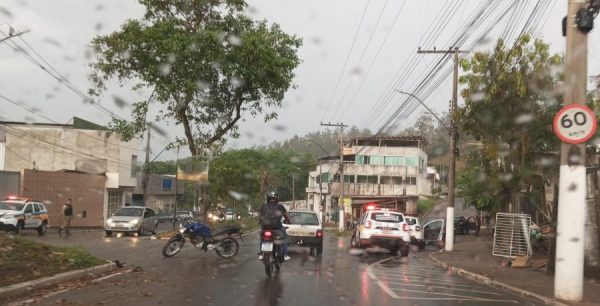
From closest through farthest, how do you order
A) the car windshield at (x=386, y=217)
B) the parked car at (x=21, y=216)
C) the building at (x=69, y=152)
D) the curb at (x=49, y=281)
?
the curb at (x=49, y=281), the car windshield at (x=386, y=217), the parked car at (x=21, y=216), the building at (x=69, y=152)

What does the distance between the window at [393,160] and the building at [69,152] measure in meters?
35.0

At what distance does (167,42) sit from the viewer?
21719 millimetres

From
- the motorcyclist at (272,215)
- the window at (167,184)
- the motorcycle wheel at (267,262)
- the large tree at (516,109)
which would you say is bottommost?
the motorcycle wheel at (267,262)

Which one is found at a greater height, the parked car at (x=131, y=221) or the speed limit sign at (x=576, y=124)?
the speed limit sign at (x=576, y=124)

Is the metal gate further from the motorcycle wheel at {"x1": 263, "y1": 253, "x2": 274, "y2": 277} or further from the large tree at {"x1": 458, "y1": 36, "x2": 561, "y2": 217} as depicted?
the motorcycle wheel at {"x1": 263, "y1": 253, "x2": 274, "y2": 277}

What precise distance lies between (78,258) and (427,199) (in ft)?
197

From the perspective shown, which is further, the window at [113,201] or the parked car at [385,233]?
the window at [113,201]

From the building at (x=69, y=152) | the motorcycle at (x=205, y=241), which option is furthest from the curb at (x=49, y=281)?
the building at (x=69, y=152)

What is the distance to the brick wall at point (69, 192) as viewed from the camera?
36344 millimetres

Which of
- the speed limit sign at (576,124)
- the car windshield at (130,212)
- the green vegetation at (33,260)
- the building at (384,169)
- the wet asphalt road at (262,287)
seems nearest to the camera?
the wet asphalt road at (262,287)

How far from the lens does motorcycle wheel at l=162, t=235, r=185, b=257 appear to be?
624 inches

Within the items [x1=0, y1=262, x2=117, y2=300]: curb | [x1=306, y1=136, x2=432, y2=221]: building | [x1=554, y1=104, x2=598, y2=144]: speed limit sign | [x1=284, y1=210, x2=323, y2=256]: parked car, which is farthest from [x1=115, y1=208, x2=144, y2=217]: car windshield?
[x1=306, y1=136, x2=432, y2=221]: building

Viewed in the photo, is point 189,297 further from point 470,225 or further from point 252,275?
point 470,225

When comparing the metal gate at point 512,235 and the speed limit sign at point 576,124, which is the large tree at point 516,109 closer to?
the metal gate at point 512,235
